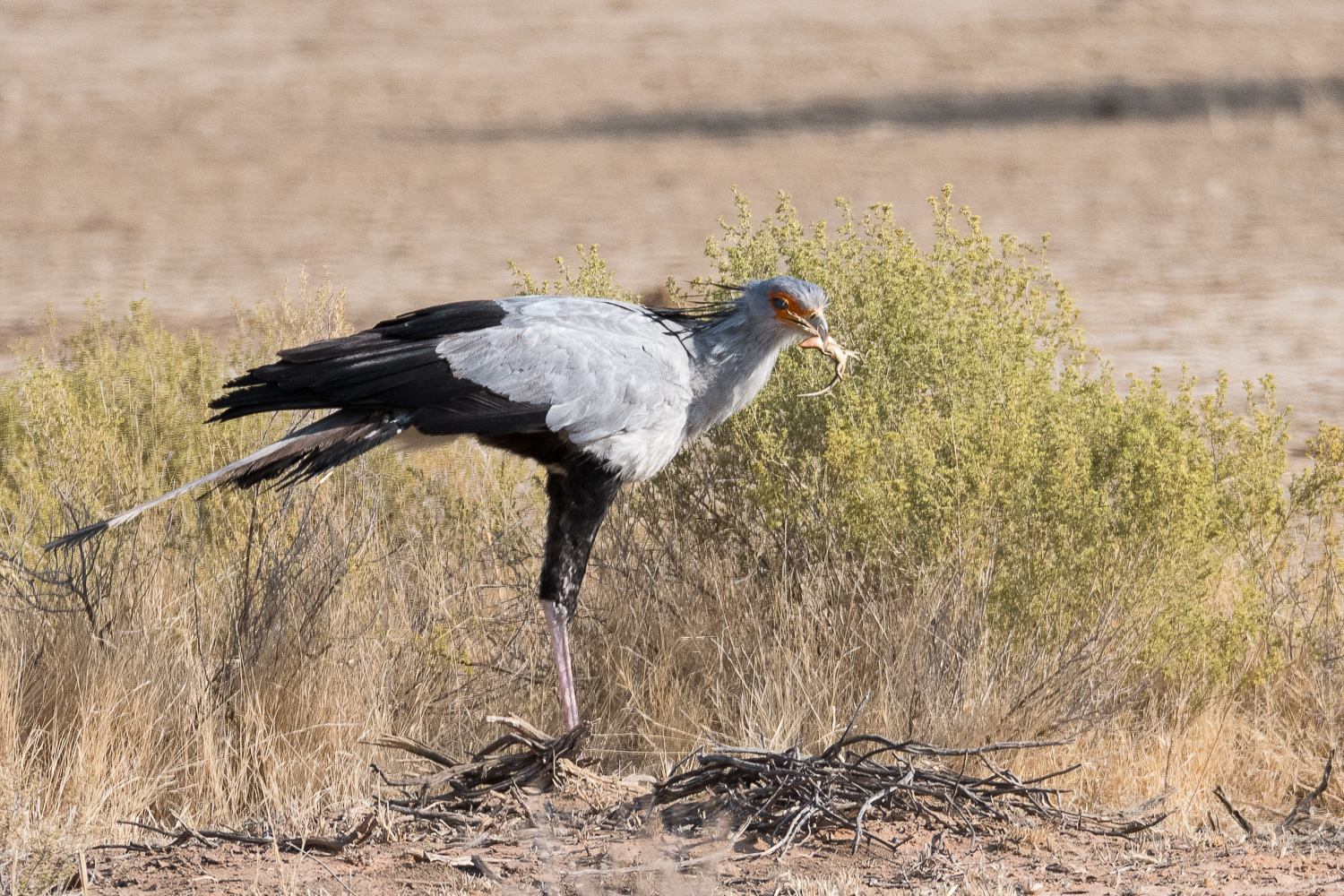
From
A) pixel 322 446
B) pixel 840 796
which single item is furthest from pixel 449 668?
pixel 840 796

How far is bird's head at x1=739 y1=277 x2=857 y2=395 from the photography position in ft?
16.1

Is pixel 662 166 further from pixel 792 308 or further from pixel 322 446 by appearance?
pixel 322 446

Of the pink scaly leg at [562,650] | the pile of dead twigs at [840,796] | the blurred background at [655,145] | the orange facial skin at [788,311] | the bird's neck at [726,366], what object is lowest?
the pile of dead twigs at [840,796]

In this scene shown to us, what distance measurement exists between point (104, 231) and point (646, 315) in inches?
493

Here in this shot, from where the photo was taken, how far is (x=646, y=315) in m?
4.95

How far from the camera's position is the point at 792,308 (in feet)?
16.2

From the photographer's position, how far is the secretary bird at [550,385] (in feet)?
15.1

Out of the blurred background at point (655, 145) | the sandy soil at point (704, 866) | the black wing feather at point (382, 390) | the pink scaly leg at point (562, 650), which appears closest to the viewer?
the sandy soil at point (704, 866)

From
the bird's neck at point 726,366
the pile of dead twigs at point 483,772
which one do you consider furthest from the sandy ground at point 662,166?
the bird's neck at point 726,366

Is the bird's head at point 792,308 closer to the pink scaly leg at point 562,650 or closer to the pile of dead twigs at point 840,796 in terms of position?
the pink scaly leg at point 562,650

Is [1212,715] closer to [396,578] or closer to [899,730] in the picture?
[899,730]

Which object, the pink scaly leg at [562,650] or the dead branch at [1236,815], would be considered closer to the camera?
the dead branch at [1236,815]

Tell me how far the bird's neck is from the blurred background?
5112 mm

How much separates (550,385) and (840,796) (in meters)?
1.43
